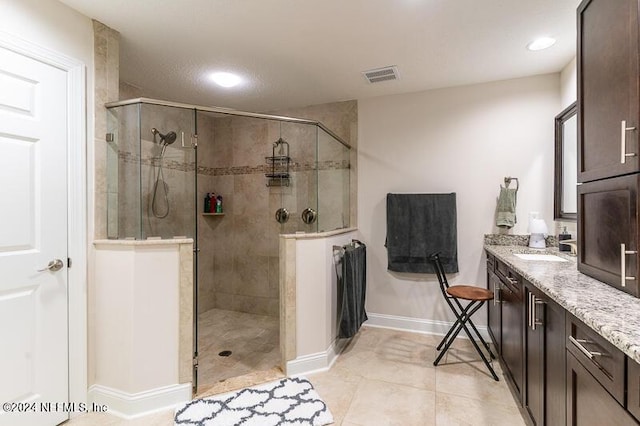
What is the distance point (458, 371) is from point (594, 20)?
2.35 metres

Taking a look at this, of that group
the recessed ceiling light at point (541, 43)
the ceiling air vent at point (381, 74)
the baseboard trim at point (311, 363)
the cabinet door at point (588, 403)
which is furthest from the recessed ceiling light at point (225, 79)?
the cabinet door at point (588, 403)

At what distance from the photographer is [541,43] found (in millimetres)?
2219

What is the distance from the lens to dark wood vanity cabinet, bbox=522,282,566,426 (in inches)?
50.5

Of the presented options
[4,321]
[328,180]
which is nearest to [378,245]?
[328,180]

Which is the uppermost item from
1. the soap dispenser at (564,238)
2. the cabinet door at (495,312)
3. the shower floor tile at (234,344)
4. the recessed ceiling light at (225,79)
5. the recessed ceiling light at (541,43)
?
the recessed ceiling light at (225,79)

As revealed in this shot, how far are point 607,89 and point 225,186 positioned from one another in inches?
136

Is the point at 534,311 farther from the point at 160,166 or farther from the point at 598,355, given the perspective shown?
the point at 160,166

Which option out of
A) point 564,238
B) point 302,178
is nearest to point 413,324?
point 564,238

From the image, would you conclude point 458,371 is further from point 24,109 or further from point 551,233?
point 24,109

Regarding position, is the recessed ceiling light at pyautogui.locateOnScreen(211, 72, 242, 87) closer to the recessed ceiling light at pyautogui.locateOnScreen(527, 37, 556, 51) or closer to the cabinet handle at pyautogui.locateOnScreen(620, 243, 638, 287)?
the recessed ceiling light at pyautogui.locateOnScreen(527, 37, 556, 51)

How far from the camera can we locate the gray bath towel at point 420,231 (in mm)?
2969

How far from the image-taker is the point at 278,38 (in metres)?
2.20

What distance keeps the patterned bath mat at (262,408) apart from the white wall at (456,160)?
1497mm

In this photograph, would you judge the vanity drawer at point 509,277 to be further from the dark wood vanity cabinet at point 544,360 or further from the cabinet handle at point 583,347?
the cabinet handle at point 583,347
